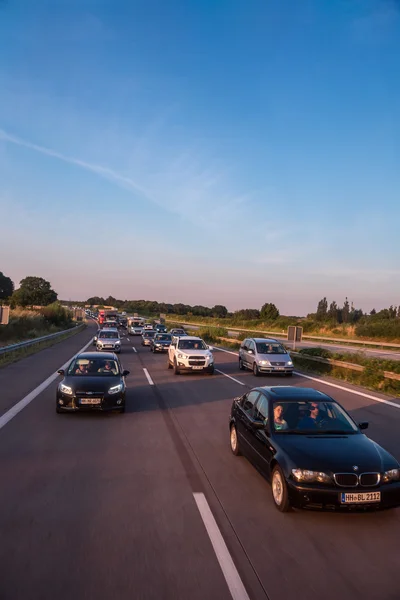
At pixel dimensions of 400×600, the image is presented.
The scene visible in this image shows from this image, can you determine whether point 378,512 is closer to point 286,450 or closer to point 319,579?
point 286,450

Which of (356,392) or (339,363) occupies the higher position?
(339,363)

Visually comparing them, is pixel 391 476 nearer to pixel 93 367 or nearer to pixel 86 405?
pixel 86 405

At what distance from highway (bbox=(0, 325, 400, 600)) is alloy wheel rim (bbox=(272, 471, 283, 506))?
0.15m

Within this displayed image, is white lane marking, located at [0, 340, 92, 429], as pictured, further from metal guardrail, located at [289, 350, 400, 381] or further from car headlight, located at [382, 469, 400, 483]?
metal guardrail, located at [289, 350, 400, 381]

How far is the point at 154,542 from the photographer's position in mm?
5133

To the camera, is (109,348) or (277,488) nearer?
(277,488)

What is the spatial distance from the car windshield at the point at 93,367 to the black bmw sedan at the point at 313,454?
5.67 m

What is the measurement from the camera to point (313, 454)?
20.6 ft

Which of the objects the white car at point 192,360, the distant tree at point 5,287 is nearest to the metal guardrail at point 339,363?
the white car at point 192,360

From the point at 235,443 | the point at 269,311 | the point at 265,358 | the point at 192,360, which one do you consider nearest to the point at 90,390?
the point at 235,443

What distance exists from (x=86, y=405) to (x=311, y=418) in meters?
6.17

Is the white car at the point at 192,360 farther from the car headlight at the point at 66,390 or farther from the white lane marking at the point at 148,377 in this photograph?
the car headlight at the point at 66,390

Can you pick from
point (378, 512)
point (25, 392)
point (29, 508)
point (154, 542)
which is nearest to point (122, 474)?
point (29, 508)

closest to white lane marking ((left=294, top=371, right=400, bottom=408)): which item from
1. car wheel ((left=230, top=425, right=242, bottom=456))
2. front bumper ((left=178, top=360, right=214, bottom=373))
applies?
front bumper ((left=178, top=360, right=214, bottom=373))
